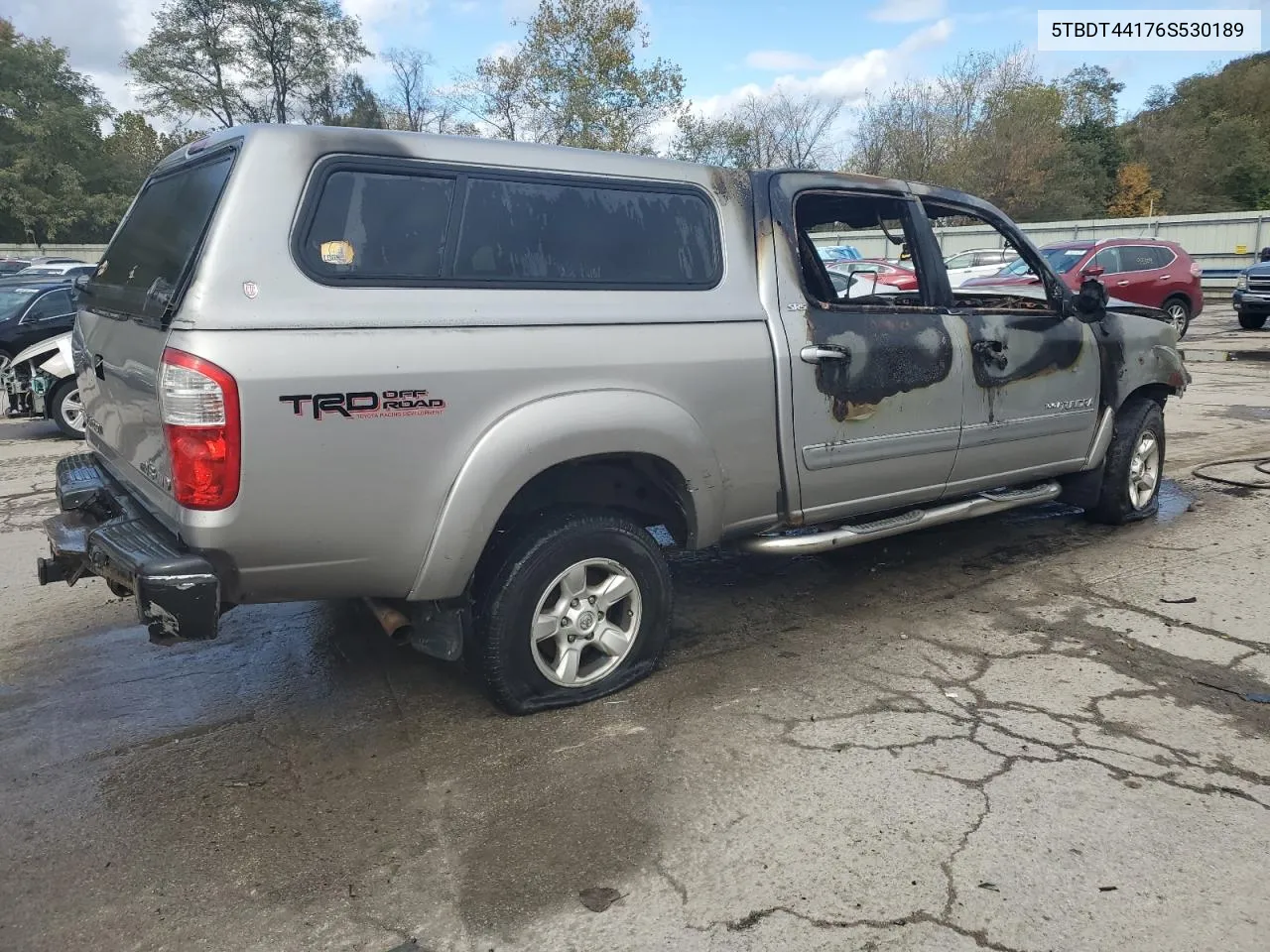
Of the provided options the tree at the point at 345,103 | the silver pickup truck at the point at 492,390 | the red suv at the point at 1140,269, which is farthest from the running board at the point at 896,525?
the tree at the point at 345,103

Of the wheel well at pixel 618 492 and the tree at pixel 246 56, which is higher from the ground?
the tree at pixel 246 56

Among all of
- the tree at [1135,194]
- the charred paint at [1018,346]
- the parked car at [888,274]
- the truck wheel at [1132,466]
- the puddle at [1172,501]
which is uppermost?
the tree at [1135,194]

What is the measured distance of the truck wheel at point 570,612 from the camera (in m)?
3.54

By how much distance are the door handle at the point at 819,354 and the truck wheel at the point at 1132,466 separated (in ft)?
8.59

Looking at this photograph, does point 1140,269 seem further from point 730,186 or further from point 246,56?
point 246,56

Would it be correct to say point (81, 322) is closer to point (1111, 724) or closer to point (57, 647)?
point (57, 647)

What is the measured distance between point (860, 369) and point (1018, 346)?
122 cm

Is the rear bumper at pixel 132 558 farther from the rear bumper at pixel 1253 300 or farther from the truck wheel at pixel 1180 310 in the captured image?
the rear bumper at pixel 1253 300

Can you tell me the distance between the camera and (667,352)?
375 centimetres

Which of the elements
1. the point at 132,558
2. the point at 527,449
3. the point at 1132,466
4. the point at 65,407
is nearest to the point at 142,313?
the point at 132,558

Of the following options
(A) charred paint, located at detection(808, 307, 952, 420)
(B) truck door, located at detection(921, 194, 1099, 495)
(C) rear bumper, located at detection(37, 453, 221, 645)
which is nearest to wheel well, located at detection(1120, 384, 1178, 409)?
(B) truck door, located at detection(921, 194, 1099, 495)

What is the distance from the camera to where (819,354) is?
4141 millimetres

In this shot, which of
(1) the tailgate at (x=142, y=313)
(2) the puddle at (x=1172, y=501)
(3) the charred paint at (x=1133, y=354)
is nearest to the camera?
(1) the tailgate at (x=142, y=313)

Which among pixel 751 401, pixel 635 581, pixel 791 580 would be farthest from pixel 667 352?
pixel 791 580
